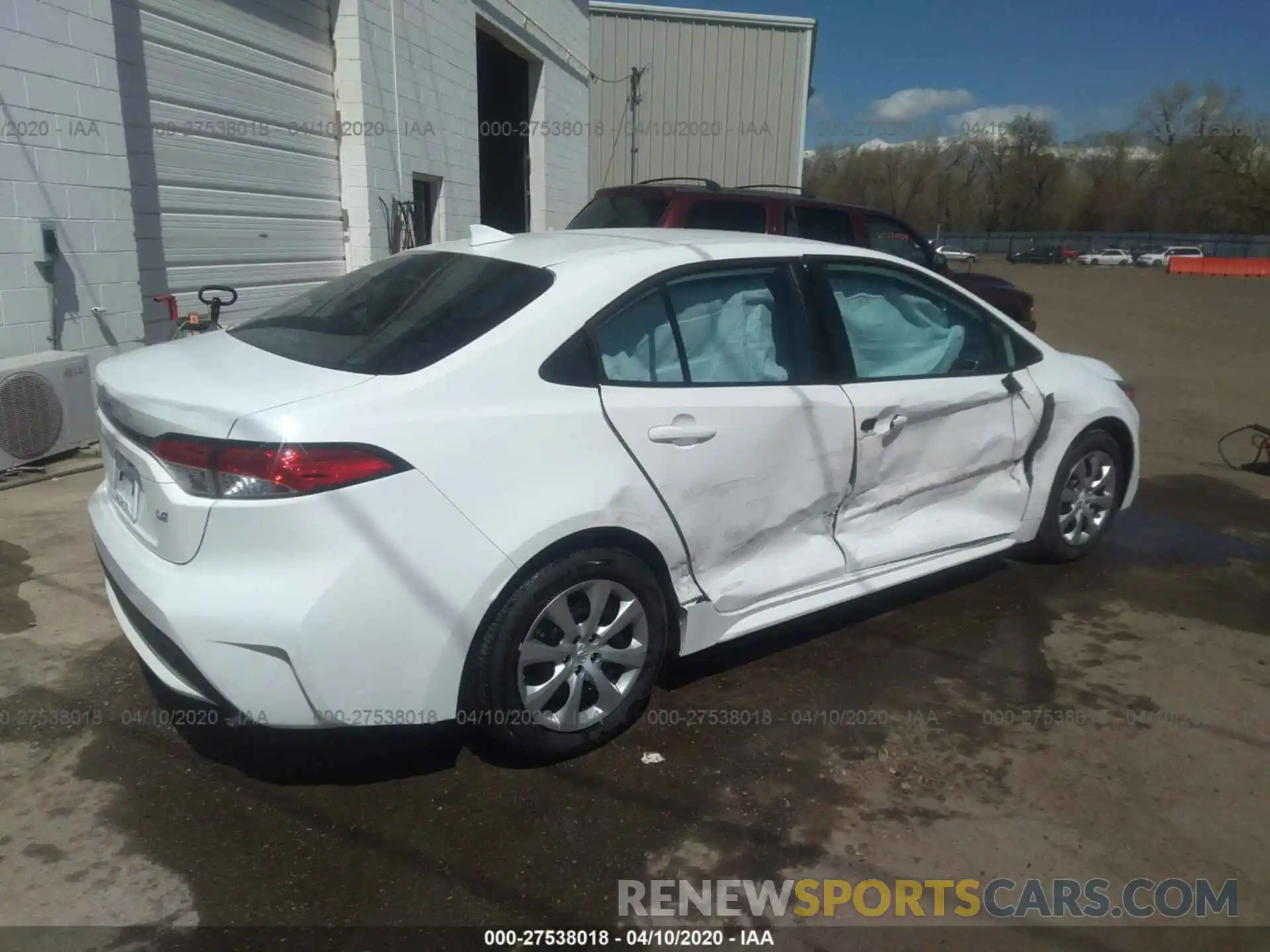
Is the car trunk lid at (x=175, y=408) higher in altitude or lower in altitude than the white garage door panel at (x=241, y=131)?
lower

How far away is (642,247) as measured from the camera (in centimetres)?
344

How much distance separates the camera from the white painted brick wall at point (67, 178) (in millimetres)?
5934

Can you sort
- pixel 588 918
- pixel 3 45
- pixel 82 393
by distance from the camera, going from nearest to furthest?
pixel 588 918, pixel 3 45, pixel 82 393

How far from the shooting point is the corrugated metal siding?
1925 cm

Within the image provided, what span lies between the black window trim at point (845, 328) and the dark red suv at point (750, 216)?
360cm

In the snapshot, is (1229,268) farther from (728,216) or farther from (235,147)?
Result: (235,147)

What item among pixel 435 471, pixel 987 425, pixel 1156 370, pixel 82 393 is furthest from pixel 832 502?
pixel 1156 370

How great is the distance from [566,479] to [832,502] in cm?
128

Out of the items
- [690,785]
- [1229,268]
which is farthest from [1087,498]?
[1229,268]

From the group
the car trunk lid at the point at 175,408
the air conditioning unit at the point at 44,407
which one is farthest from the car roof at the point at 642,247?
the air conditioning unit at the point at 44,407

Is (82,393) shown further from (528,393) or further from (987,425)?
(987,425)

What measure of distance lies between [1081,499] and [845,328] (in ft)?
6.31

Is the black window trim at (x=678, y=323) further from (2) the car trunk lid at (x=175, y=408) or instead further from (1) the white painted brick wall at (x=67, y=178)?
(1) the white painted brick wall at (x=67, y=178)

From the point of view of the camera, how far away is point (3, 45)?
5773 millimetres
